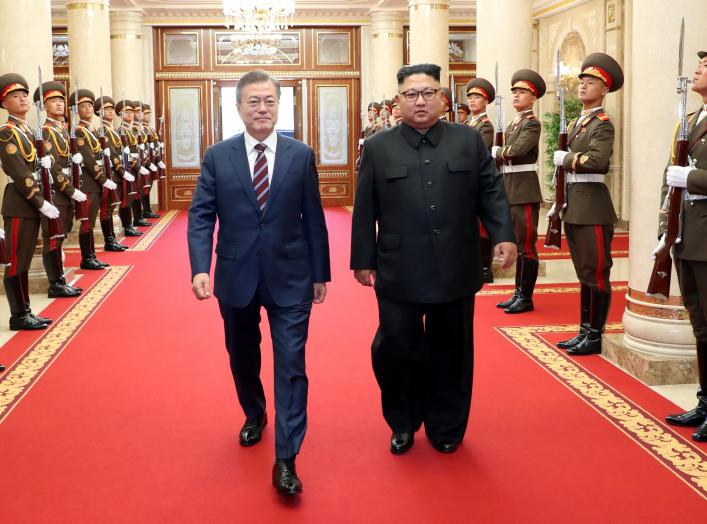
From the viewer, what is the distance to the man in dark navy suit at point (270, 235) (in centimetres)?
A: 350

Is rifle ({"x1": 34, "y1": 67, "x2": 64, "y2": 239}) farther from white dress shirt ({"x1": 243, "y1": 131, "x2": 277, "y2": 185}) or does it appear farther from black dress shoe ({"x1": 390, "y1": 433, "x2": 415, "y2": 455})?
black dress shoe ({"x1": 390, "y1": 433, "x2": 415, "y2": 455})

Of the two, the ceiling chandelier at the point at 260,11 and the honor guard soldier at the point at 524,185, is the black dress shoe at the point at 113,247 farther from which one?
the honor guard soldier at the point at 524,185

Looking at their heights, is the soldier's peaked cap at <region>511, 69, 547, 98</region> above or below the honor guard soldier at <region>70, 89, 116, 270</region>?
above

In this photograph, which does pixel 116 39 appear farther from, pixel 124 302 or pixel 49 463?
pixel 49 463

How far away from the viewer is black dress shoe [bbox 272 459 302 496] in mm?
3402

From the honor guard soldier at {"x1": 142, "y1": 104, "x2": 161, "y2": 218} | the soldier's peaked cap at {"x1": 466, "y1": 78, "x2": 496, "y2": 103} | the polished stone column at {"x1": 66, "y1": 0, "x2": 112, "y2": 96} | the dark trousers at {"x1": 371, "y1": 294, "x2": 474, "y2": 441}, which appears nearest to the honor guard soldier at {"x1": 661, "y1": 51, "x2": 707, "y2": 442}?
the dark trousers at {"x1": 371, "y1": 294, "x2": 474, "y2": 441}

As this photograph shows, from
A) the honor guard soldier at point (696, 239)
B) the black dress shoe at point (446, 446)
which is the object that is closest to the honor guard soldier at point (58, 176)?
the black dress shoe at point (446, 446)

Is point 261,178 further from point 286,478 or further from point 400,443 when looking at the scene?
point 400,443

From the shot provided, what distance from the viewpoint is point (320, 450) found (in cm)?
397

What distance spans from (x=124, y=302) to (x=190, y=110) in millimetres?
11379

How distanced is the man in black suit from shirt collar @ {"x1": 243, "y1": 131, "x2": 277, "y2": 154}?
1.24 feet

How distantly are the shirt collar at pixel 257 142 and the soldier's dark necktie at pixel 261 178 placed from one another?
20 mm

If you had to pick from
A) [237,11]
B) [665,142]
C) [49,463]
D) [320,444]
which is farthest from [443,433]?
[237,11]

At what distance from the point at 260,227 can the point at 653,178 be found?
2.51m
